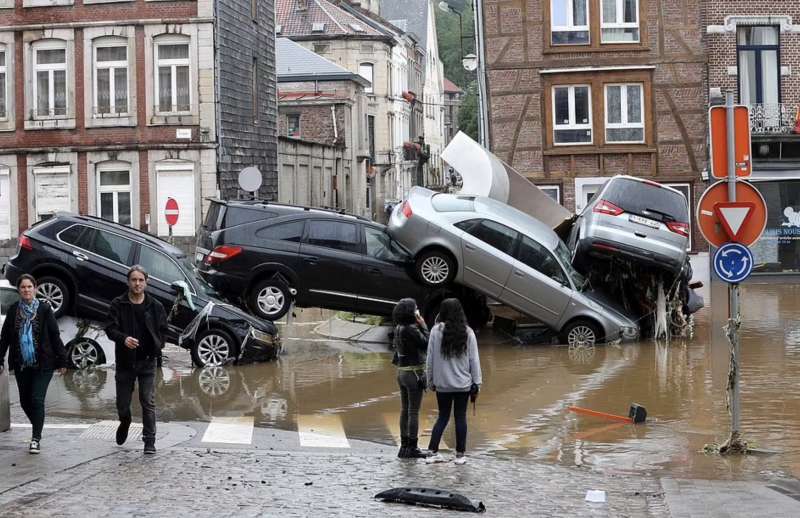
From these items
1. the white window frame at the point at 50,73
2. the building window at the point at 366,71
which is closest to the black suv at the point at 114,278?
the white window frame at the point at 50,73

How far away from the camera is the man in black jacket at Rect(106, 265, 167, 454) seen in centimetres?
1159

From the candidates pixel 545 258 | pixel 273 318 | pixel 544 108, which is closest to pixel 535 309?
pixel 545 258

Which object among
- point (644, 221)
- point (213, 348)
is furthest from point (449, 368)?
point (644, 221)

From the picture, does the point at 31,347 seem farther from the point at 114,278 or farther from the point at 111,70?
the point at 111,70

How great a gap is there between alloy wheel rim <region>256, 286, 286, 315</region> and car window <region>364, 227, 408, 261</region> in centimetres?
155

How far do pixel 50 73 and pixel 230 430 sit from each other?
26.8 meters

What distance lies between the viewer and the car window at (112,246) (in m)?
18.2

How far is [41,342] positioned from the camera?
1151 cm

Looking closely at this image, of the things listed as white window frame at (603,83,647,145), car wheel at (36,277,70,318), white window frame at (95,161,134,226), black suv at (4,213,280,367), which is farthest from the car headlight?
A: white window frame at (95,161,134,226)

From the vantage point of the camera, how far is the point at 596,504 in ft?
31.5

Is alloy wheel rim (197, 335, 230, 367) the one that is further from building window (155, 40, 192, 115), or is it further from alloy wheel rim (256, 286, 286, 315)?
building window (155, 40, 192, 115)

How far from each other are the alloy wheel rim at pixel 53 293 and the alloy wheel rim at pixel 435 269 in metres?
5.43

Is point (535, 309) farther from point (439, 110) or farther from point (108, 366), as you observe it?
point (439, 110)

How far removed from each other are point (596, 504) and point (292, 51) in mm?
51499
